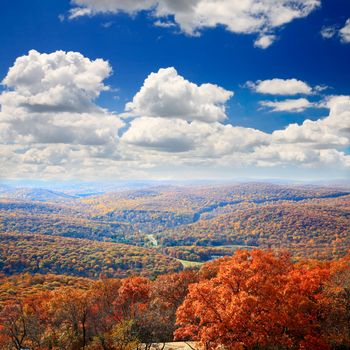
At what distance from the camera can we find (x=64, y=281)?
147 m

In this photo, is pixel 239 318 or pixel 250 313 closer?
pixel 239 318

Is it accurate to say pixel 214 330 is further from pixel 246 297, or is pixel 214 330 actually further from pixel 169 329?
pixel 169 329

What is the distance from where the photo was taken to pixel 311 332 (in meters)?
34.0

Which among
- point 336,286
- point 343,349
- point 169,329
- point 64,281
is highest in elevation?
point 336,286

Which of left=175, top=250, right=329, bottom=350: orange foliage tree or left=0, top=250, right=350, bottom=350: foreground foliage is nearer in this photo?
left=175, top=250, right=329, bottom=350: orange foliage tree

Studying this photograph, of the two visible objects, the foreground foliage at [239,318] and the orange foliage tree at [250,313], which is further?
the foreground foliage at [239,318]

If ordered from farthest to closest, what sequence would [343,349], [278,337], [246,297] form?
[343,349] → [278,337] → [246,297]

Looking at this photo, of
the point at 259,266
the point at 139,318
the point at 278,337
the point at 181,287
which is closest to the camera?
the point at 278,337

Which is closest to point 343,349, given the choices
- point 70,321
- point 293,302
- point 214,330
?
point 293,302

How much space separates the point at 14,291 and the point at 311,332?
379 ft

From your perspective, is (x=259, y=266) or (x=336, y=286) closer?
(x=336, y=286)

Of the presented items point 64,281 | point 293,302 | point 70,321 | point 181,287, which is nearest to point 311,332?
point 293,302

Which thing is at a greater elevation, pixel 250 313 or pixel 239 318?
pixel 239 318

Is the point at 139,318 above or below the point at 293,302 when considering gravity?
below
